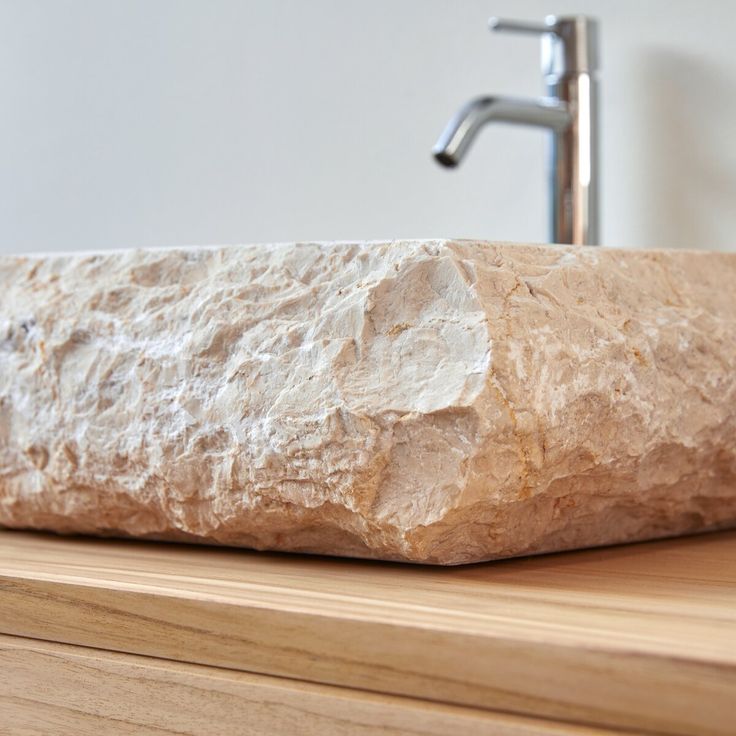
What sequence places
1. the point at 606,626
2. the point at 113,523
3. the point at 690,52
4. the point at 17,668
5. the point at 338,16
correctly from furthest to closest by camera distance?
the point at 338,16
the point at 690,52
the point at 113,523
the point at 17,668
the point at 606,626

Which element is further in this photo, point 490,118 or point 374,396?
point 490,118

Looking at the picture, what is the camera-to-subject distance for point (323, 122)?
4.20ft

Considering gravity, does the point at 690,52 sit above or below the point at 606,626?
above

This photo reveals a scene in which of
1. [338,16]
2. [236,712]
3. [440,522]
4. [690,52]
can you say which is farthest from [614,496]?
[338,16]

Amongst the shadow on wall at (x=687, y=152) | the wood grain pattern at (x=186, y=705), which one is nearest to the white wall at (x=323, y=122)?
the shadow on wall at (x=687, y=152)

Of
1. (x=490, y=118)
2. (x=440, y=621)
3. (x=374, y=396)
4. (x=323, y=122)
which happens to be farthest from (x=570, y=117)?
(x=440, y=621)

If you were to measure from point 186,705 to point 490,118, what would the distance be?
63 centimetres

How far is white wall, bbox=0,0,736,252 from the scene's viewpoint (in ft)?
3.47

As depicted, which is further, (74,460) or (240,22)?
(240,22)

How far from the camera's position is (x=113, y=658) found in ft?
1.99

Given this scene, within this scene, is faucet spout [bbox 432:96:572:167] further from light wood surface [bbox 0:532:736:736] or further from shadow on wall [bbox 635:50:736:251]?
light wood surface [bbox 0:532:736:736]

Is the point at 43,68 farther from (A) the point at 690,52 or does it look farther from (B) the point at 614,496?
(B) the point at 614,496

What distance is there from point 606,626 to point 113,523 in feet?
1.21

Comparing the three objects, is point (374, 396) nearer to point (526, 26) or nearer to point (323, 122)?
point (526, 26)
